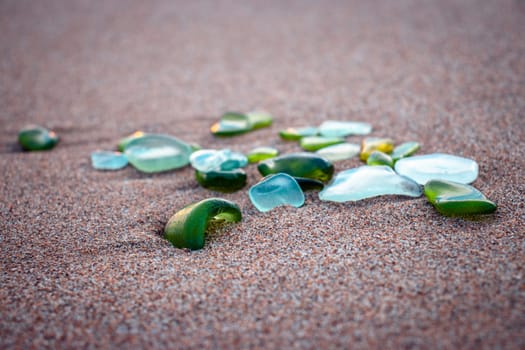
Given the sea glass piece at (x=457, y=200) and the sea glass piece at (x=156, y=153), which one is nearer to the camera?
the sea glass piece at (x=457, y=200)

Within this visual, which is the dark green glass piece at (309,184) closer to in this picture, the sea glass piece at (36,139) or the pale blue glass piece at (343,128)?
the pale blue glass piece at (343,128)

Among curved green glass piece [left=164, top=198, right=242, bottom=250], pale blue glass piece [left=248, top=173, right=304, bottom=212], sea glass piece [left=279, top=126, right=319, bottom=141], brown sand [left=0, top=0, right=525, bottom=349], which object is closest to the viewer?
brown sand [left=0, top=0, right=525, bottom=349]

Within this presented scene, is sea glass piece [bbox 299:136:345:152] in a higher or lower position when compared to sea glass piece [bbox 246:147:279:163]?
higher

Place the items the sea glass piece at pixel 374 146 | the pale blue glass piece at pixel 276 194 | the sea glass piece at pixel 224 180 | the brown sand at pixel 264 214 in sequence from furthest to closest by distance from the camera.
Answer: the sea glass piece at pixel 374 146 → the sea glass piece at pixel 224 180 → the pale blue glass piece at pixel 276 194 → the brown sand at pixel 264 214

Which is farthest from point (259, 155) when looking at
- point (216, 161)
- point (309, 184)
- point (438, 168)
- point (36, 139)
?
point (36, 139)

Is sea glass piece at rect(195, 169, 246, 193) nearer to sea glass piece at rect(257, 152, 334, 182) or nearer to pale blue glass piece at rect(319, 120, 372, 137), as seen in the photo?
sea glass piece at rect(257, 152, 334, 182)

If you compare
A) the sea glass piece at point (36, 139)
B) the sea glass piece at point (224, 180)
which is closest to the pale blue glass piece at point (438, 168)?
the sea glass piece at point (224, 180)

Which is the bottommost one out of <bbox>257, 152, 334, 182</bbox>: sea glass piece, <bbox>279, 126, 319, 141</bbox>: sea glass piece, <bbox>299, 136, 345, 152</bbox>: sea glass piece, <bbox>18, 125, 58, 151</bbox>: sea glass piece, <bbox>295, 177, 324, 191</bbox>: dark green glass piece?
<bbox>295, 177, 324, 191</bbox>: dark green glass piece

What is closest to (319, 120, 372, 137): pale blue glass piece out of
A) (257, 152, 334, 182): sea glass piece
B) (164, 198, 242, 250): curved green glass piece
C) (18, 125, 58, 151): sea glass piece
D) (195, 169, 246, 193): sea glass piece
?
(257, 152, 334, 182): sea glass piece
